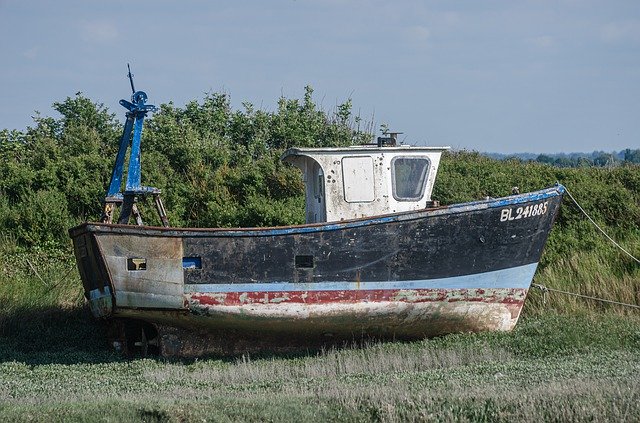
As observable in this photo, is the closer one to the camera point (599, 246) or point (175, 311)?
point (175, 311)

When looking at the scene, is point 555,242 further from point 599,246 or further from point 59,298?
point 59,298

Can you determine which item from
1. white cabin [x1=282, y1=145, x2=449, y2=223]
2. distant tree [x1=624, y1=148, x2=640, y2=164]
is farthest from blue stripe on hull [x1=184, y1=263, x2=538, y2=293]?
distant tree [x1=624, y1=148, x2=640, y2=164]

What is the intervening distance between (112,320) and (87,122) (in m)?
11.3

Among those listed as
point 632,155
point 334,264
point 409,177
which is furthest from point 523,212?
point 632,155

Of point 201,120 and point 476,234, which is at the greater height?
point 201,120

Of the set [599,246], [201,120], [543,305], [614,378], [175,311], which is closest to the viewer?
[614,378]

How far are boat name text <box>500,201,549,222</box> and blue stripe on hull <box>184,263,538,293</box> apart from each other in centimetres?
80

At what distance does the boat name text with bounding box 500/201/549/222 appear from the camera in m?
14.0

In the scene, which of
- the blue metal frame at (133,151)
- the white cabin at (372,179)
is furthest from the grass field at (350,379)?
the blue metal frame at (133,151)

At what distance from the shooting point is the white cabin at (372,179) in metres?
14.3

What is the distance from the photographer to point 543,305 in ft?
53.3

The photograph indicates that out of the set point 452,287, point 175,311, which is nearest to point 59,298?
point 175,311

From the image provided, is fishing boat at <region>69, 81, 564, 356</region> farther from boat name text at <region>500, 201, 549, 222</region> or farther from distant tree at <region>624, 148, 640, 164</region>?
distant tree at <region>624, 148, 640, 164</region>

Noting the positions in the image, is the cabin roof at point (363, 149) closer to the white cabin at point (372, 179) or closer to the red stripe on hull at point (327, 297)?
the white cabin at point (372, 179)
